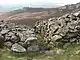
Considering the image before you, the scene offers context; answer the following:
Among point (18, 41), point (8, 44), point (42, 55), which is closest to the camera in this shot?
point (42, 55)

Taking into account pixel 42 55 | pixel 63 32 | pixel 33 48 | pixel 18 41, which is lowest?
pixel 42 55

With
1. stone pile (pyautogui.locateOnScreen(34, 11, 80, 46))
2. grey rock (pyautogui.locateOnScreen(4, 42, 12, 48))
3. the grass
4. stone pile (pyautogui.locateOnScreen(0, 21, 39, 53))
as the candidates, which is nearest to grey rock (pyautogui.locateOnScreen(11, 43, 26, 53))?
stone pile (pyautogui.locateOnScreen(0, 21, 39, 53))

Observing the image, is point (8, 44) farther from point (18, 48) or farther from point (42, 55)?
point (42, 55)

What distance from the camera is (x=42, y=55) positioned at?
92.3 ft

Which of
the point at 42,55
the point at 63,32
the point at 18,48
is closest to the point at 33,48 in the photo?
the point at 18,48

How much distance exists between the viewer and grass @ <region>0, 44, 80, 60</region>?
87.4 feet

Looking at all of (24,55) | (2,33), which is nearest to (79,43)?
(24,55)

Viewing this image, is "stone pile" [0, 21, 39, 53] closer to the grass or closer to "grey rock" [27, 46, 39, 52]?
"grey rock" [27, 46, 39, 52]

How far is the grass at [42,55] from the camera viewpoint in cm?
2665

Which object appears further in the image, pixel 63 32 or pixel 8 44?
pixel 63 32

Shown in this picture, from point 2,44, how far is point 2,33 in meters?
3.06

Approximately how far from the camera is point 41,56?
1093 inches

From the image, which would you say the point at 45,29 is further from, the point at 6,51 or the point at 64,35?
the point at 6,51

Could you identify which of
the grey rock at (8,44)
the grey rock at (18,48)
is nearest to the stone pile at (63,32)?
the grey rock at (18,48)
